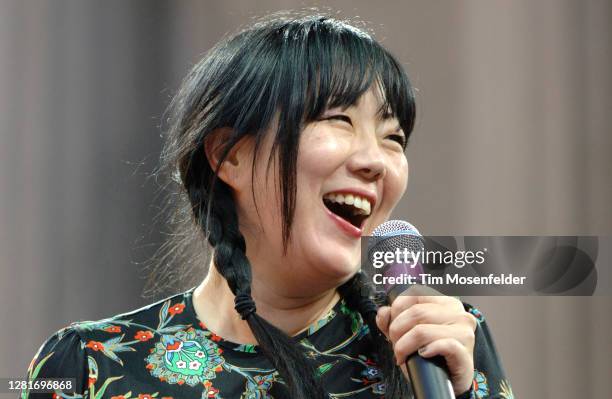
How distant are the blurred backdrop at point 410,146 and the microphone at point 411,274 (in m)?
1.19

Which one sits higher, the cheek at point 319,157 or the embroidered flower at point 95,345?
the cheek at point 319,157

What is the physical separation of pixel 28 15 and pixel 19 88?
0.21 metres

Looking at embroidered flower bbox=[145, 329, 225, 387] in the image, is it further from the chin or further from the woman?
the chin

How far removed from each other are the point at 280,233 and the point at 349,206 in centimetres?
11

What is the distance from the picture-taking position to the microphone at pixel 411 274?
99 cm

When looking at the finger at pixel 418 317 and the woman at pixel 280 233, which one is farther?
the woman at pixel 280 233

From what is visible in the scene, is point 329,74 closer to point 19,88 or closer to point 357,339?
point 357,339

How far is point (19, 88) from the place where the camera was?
2.37 meters

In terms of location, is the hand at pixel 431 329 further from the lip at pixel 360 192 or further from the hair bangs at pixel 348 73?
the hair bangs at pixel 348 73

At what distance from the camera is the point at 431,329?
3.50 feet

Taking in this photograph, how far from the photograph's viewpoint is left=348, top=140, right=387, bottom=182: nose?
135 cm

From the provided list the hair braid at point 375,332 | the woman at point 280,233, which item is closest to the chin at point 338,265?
the woman at point 280,233

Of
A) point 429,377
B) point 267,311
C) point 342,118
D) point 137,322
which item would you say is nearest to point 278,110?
point 342,118

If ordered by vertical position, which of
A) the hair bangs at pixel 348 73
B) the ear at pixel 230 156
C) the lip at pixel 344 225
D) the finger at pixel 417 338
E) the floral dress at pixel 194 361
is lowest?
the floral dress at pixel 194 361
